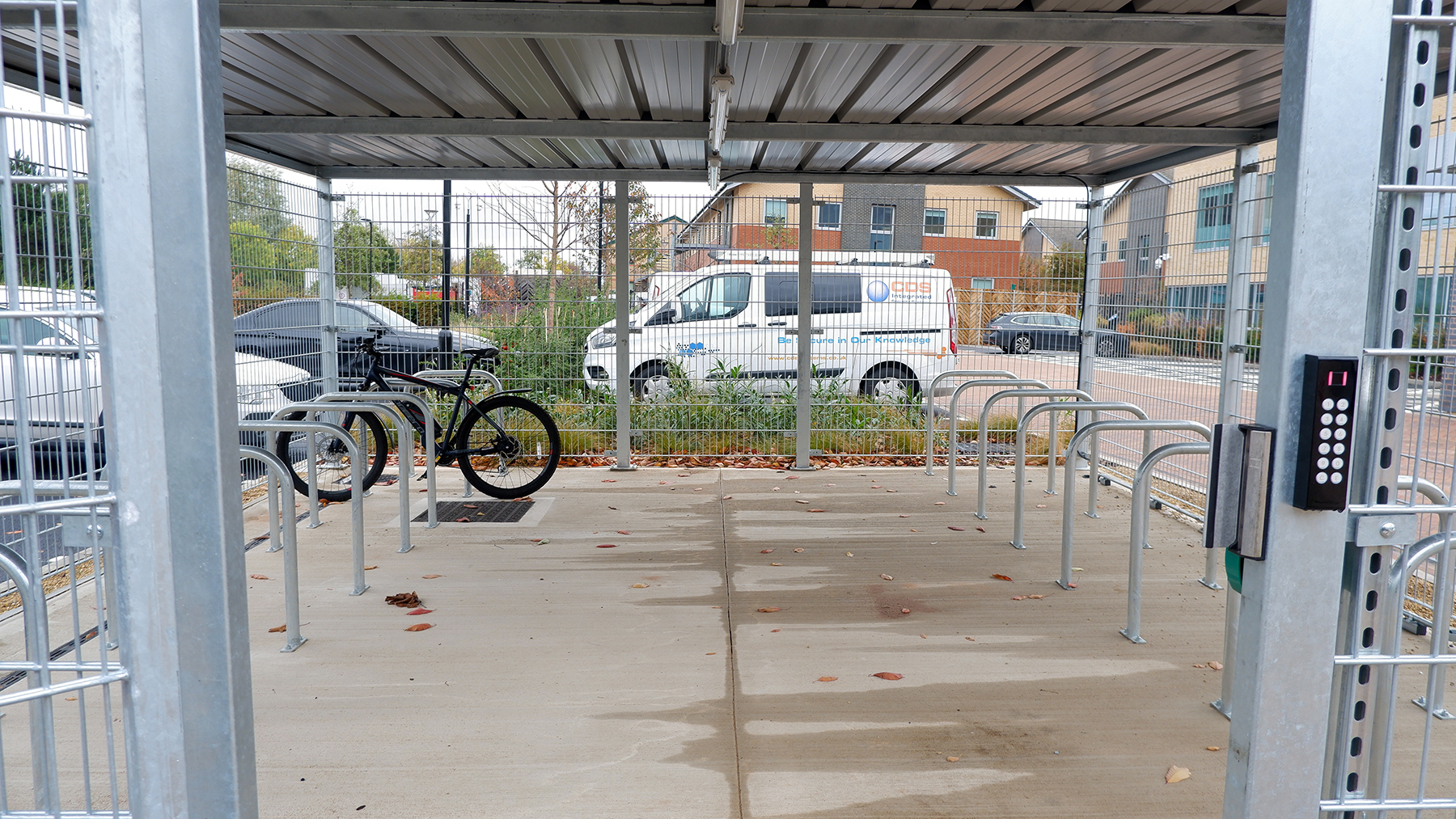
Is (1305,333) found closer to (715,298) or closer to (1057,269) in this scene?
(715,298)

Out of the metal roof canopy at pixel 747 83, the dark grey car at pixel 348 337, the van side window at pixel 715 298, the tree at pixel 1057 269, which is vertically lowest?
the dark grey car at pixel 348 337

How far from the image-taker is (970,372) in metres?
7.10

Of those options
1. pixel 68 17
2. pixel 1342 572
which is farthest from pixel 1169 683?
pixel 68 17

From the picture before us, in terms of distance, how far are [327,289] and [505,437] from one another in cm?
244

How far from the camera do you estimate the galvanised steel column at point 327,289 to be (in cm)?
749

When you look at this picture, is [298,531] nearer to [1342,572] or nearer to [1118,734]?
[1118,734]

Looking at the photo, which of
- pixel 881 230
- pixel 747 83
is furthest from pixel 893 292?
pixel 747 83

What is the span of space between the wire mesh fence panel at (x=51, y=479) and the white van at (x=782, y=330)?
14.3ft

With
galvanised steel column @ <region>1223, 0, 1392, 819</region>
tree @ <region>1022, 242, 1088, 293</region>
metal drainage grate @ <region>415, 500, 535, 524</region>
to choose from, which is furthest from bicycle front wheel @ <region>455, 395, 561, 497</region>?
galvanised steel column @ <region>1223, 0, 1392, 819</region>

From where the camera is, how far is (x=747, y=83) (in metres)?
5.15

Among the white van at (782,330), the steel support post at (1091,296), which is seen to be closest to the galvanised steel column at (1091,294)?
the steel support post at (1091,296)

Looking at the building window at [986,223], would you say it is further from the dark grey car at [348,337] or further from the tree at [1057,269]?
the dark grey car at [348,337]

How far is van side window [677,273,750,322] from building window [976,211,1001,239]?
2108mm

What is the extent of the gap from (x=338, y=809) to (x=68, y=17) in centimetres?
276
